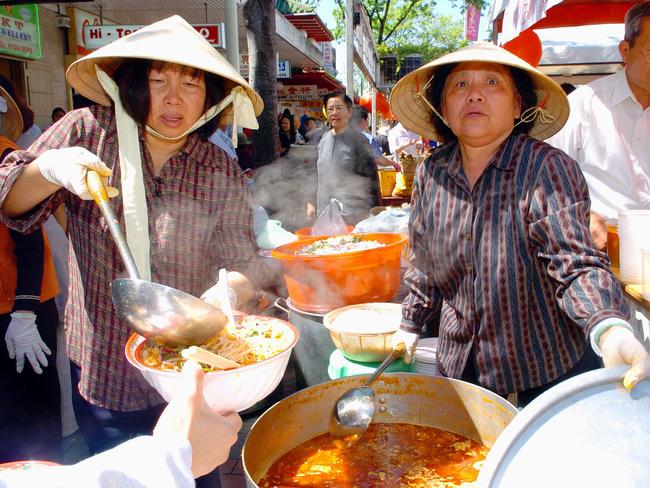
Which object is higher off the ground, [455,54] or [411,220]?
[455,54]

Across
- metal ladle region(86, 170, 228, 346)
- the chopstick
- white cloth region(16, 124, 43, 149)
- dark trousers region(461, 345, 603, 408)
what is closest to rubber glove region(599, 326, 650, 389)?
Answer: dark trousers region(461, 345, 603, 408)

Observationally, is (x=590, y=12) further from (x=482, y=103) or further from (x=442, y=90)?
(x=482, y=103)

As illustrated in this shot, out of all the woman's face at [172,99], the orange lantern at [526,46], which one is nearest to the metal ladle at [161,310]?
the woman's face at [172,99]

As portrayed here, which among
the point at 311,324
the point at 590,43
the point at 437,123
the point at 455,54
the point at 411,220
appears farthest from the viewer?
the point at 590,43

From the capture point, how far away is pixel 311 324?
2961mm

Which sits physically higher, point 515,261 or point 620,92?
point 620,92

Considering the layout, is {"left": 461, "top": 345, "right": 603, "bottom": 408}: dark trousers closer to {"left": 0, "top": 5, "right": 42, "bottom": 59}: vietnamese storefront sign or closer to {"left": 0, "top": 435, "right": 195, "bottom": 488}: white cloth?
{"left": 0, "top": 435, "right": 195, "bottom": 488}: white cloth

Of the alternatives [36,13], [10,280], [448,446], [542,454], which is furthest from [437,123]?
[36,13]

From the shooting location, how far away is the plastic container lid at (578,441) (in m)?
0.79

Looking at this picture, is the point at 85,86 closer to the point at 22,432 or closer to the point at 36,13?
the point at 22,432

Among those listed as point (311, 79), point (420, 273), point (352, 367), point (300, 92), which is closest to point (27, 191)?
point (420, 273)

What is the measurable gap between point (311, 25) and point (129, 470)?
16.9 metres

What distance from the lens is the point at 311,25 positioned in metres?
16.0

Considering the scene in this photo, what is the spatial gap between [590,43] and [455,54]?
6.16 metres
